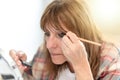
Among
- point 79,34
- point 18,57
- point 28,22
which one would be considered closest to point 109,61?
point 79,34

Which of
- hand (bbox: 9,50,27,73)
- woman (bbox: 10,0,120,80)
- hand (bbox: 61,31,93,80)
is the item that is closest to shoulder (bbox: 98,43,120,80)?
woman (bbox: 10,0,120,80)

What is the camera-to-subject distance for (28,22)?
159 cm

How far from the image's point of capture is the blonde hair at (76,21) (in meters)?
0.88

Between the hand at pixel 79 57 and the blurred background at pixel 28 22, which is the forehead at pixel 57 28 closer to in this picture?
the hand at pixel 79 57

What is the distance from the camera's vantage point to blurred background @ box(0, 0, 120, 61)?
4.32 ft

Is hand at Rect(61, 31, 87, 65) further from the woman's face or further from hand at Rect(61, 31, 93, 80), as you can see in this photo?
the woman's face

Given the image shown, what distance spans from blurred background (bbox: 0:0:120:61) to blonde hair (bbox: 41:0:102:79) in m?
0.19

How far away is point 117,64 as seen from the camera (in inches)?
34.8

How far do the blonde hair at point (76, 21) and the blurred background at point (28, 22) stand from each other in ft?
0.61

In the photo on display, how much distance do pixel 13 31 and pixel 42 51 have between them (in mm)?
350

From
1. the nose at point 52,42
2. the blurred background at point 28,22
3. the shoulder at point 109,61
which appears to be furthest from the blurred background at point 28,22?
the nose at point 52,42

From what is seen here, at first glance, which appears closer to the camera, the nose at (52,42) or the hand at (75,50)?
the hand at (75,50)

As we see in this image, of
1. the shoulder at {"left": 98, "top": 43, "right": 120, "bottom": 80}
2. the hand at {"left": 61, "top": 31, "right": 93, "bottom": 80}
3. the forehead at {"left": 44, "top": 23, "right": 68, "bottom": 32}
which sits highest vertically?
the forehead at {"left": 44, "top": 23, "right": 68, "bottom": 32}

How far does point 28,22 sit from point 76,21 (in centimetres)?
76
